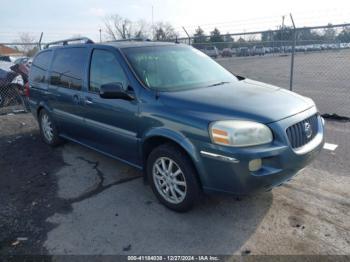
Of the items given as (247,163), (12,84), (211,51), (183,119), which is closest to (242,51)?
(211,51)

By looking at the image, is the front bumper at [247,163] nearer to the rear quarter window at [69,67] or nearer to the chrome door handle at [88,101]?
the chrome door handle at [88,101]

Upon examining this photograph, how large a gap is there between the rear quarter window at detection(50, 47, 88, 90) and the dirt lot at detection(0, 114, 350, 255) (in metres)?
1.32

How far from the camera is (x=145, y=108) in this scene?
3.53 meters

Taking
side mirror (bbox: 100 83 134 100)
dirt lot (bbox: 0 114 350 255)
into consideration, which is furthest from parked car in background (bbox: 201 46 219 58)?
side mirror (bbox: 100 83 134 100)

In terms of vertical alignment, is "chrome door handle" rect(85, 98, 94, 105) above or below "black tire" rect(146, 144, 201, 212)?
above

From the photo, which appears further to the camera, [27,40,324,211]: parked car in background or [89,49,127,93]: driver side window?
[89,49,127,93]: driver side window

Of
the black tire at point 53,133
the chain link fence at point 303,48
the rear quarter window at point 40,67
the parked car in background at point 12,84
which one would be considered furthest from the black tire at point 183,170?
the parked car in background at point 12,84

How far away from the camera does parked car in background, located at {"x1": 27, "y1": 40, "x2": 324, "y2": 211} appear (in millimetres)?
2906

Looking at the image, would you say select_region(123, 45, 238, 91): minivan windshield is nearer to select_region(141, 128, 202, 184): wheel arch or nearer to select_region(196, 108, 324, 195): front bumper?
select_region(141, 128, 202, 184): wheel arch

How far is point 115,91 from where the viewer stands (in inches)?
142

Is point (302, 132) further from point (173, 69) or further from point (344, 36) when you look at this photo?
point (344, 36)

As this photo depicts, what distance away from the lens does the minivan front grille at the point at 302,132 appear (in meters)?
3.08

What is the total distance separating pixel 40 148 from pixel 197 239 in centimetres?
401

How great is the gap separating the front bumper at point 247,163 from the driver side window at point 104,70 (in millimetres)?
1461
